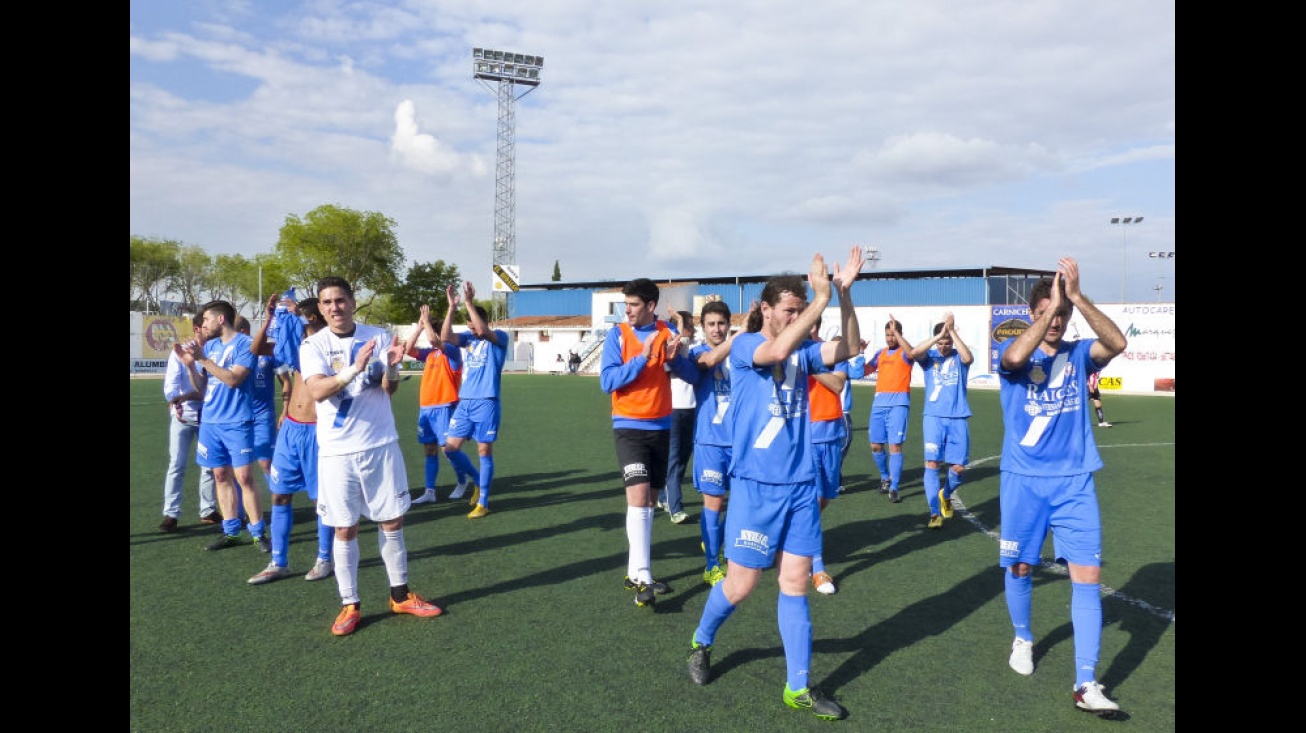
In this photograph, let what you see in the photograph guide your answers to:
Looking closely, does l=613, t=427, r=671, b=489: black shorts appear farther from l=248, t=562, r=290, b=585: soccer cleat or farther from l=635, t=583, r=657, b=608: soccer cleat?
l=248, t=562, r=290, b=585: soccer cleat

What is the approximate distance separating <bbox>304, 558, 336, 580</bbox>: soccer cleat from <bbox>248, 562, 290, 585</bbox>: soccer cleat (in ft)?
0.55

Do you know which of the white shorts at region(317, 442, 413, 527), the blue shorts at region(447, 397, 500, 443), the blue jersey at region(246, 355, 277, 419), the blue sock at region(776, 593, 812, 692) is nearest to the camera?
the blue sock at region(776, 593, 812, 692)

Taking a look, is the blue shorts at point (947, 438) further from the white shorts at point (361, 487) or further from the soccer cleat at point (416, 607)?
the white shorts at point (361, 487)

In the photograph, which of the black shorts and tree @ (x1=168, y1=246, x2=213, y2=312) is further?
tree @ (x1=168, y1=246, x2=213, y2=312)

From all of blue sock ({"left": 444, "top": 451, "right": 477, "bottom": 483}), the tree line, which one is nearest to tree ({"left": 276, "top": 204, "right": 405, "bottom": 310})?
the tree line

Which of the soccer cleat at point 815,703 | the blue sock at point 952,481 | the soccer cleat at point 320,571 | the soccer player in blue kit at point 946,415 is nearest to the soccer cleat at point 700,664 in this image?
the soccer cleat at point 815,703

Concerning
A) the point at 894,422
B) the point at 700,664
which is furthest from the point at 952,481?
the point at 700,664

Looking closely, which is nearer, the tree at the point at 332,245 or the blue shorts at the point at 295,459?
the blue shorts at the point at 295,459

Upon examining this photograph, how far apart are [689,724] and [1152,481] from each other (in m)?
9.84

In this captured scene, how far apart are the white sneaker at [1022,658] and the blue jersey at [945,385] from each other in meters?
4.27

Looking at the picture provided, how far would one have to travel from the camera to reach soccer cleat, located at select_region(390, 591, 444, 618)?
200 inches

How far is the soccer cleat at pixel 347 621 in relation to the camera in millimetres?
4730

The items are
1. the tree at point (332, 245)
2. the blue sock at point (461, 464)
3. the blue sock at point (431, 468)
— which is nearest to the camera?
the blue sock at point (431, 468)
